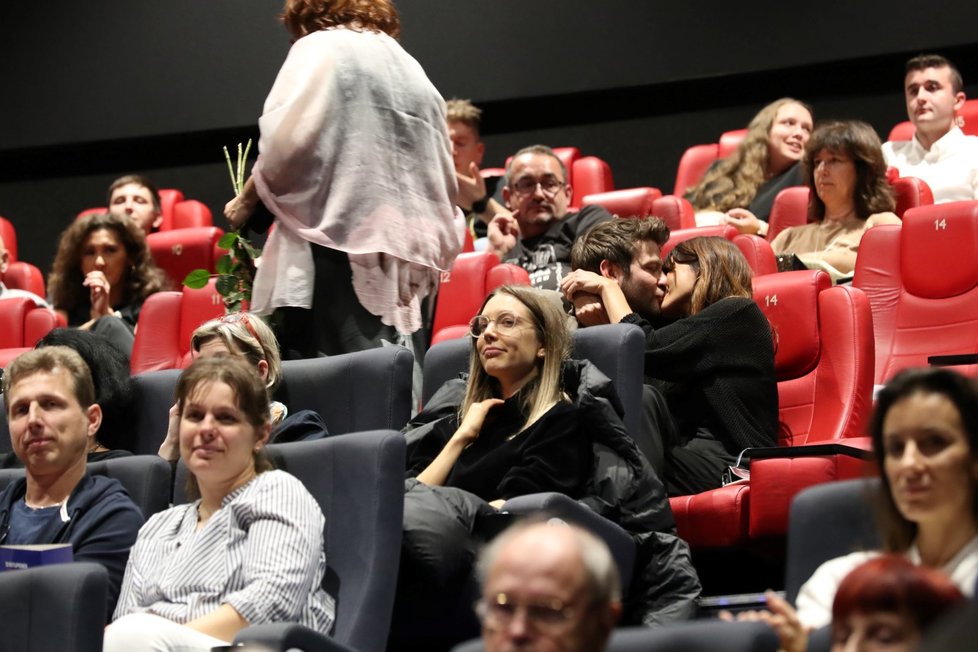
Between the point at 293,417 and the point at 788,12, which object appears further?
the point at 788,12

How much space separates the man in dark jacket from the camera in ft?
8.30

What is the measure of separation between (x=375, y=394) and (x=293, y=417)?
0.17 metres

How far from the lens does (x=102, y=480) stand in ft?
8.57

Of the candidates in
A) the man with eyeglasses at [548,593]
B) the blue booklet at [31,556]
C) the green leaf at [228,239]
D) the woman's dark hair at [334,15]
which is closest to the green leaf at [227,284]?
the green leaf at [228,239]

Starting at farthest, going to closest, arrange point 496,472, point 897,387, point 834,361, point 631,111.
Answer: point 631,111 < point 834,361 < point 496,472 < point 897,387

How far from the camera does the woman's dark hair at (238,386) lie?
2414 millimetres

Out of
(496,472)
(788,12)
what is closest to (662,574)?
(496,472)

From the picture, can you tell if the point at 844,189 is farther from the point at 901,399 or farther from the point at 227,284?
the point at 901,399

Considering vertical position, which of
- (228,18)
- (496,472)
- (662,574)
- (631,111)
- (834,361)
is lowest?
(662,574)

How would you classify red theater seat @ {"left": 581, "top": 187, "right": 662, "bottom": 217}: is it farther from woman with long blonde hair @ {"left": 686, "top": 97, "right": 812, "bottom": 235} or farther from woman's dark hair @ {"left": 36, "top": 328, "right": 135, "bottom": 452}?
woman's dark hair @ {"left": 36, "top": 328, "right": 135, "bottom": 452}

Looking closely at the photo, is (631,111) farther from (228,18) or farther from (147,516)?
(147,516)

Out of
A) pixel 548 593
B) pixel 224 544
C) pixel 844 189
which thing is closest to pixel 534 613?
pixel 548 593

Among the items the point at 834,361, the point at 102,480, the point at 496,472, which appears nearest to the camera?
the point at 102,480

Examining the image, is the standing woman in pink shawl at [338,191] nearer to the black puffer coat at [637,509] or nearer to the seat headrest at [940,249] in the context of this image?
the black puffer coat at [637,509]
